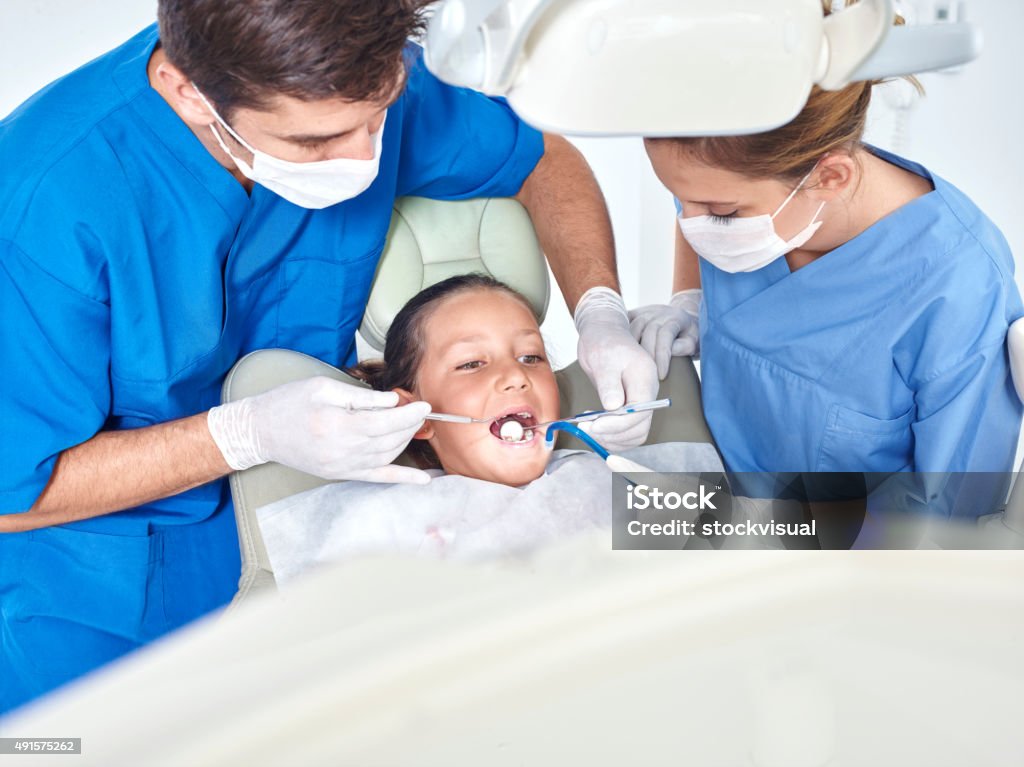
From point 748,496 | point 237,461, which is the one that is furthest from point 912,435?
point 237,461

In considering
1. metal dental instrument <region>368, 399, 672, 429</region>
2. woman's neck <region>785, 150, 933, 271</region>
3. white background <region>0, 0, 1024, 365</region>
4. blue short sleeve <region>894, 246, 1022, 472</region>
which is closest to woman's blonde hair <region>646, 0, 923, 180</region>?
woman's neck <region>785, 150, 933, 271</region>

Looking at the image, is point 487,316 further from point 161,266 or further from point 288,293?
point 161,266

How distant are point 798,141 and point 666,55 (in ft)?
2.18

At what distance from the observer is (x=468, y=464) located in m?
1.64

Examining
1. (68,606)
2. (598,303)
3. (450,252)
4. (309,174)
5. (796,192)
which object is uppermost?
(309,174)

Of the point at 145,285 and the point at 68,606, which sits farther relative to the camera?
the point at 68,606

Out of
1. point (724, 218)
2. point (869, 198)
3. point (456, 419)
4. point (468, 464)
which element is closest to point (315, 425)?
point (456, 419)

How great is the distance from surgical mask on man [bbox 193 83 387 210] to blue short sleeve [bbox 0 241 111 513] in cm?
28

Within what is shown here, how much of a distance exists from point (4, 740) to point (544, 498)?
1067 mm

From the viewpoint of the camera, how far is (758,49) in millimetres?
711

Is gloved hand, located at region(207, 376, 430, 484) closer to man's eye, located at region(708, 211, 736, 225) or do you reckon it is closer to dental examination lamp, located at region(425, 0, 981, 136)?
man's eye, located at region(708, 211, 736, 225)

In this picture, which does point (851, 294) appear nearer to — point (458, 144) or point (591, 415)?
point (591, 415)

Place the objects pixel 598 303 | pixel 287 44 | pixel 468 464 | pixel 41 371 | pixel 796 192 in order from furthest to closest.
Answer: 1. pixel 598 303
2. pixel 468 464
3. pixel 796 192
4. pixel 41 371
5. pixel 287 44

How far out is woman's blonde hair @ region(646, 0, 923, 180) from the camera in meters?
1.27
